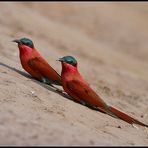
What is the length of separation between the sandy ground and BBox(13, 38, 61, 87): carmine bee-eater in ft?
0.57

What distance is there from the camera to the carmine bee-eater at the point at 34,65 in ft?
30.4

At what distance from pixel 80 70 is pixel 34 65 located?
459 centimetres

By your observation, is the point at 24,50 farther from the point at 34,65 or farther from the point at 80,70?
the point at 80,70

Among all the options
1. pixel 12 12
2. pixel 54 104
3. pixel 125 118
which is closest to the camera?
pixel 54 104

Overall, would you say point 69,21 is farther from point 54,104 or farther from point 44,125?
point 44,125

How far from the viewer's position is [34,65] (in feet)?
30.3

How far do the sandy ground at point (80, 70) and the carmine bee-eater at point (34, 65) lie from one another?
17 centimetres

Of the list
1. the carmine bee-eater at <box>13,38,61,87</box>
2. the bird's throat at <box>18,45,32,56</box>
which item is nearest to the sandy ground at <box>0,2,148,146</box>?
the carmine bee-eater at <box>13,38,61,87</box>

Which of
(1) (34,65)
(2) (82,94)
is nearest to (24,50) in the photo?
(1) (34,65)

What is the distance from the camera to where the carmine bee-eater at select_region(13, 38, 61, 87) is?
30.4 ft

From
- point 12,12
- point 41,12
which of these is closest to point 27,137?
point 12,12

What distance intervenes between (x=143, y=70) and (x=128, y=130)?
32.3 ft

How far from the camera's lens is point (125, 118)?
8.74 metres

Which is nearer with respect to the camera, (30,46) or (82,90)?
(82,90)
